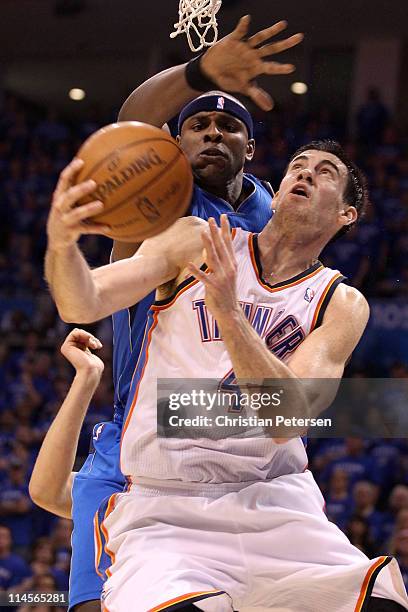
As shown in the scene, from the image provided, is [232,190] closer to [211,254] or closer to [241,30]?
[241,30]

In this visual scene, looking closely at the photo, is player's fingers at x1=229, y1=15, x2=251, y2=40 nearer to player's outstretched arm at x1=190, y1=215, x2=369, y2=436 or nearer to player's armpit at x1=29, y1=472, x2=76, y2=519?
player's outstretched arm at x1=190, y1=215, x2=369, y2=436

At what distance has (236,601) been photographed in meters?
2.24

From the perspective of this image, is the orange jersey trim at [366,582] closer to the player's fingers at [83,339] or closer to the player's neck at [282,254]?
the player's neck at [282,254]

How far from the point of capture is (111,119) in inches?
308

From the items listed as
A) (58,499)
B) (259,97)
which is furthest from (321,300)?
(58,499)

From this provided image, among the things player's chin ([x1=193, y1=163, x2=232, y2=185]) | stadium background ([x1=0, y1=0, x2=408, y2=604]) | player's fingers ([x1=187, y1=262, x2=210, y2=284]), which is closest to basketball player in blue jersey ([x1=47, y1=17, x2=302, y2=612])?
player's chin ([x1=193, y1=163, x2=232, y2=185])

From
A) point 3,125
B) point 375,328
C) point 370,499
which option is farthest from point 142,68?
point 370,499

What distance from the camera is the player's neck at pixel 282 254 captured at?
2607 millimetres

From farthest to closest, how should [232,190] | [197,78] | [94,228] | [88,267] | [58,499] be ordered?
[232,190] < [58,499] < [197,78] < [88,267] < [94,228]

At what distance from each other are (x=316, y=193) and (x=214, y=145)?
47 cm

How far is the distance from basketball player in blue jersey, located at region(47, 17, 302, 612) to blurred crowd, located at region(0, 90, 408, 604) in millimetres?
401

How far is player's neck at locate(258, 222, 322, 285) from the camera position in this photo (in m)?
2.61

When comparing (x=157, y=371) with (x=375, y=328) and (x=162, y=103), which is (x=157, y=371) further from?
(x=375, y=328)

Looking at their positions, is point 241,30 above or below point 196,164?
above
